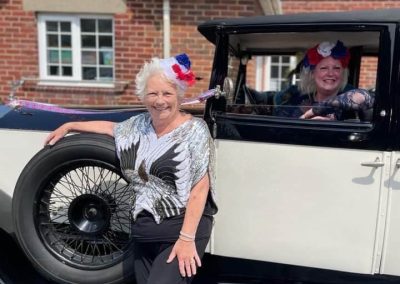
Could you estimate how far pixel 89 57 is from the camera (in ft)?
22.8

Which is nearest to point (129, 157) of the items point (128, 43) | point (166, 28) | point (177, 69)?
point (177, 69)

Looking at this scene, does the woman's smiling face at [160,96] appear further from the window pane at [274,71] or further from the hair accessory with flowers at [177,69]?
the window pane at [274,71]

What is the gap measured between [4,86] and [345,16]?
6084 mm

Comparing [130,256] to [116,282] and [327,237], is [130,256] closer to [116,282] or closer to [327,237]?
[116,282]

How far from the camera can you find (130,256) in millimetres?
2271

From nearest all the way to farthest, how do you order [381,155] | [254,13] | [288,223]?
1. [381,155]
2. [288,223]
3. [254,13]

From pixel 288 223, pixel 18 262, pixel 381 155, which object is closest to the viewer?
pixel 381 155

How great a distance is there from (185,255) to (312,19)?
3.88 feet

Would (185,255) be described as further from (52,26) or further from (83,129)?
(52,26)

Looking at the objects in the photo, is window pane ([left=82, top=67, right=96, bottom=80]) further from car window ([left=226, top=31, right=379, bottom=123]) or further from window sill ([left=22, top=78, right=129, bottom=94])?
car window ([left=226, top=31, right=379, bottom=123])

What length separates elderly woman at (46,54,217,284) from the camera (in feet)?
6.40

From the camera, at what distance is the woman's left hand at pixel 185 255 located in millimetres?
1945

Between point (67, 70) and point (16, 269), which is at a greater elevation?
point (67, 70)

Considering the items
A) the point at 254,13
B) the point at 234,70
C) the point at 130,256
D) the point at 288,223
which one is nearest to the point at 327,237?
the point at 288,223
